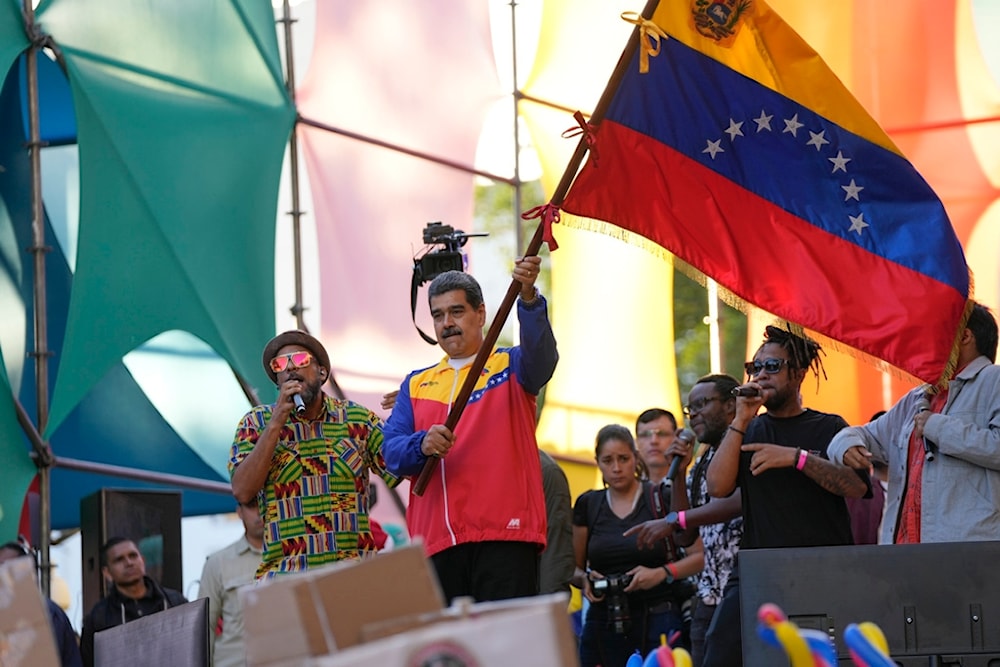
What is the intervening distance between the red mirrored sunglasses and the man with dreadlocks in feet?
5.13

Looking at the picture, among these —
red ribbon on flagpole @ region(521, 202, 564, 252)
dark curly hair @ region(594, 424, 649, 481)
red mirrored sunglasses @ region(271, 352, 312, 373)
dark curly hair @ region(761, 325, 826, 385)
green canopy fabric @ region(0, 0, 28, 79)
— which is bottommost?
dark curly hair @ region(594, 424, 649, 481)

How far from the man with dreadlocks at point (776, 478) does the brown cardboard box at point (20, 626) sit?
3.22 m

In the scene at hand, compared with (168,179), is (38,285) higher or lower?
lower

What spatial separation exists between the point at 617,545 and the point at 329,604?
15.7ft

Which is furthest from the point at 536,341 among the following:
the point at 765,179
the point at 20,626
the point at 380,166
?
the point at 380,166

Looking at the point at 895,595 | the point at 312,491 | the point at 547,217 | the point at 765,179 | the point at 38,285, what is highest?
the point at 38,285

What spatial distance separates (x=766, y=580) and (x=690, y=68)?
6.85ft

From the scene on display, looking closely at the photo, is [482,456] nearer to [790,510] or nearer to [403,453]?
[403,453]

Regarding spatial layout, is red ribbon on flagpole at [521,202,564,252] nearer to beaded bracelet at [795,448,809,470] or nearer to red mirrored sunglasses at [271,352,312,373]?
red mirrored sunglasses at [271,352,312,373]

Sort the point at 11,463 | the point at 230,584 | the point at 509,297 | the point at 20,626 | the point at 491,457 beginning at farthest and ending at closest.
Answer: the point at 230,584 → the point at 11,463 → the point at 509,297 → the point at 491,457 → the point at 20,626

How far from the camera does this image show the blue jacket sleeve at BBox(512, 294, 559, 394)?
495 cm

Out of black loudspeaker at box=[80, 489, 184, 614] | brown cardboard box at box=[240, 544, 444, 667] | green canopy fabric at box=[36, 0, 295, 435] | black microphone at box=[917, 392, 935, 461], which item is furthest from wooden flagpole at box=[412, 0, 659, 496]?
black loudspeaker at box=[80, 489, 184, 614]

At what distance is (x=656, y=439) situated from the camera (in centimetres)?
765

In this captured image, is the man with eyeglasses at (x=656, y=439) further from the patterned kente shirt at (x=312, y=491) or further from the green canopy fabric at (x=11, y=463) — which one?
the patterned kente shirt at (x=312, y=491)
